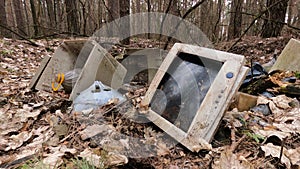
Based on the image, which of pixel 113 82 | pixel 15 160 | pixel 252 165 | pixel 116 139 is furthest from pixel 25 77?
pixel 252 165

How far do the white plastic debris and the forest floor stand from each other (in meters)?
0.14

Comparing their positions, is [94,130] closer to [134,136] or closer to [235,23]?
[134,136]

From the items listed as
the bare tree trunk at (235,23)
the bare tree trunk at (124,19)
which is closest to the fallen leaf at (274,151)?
the bare tree trunk at (124,19)

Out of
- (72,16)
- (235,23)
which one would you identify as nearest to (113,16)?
(72,16)

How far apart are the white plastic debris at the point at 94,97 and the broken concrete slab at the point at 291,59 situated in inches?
83.0

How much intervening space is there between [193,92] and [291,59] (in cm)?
191

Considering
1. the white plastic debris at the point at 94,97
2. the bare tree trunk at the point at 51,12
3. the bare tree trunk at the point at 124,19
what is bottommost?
the white plastic debris at the point at 94,97

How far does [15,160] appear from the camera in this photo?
1419 millimetres

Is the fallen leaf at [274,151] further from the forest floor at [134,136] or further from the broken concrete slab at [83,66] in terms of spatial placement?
the broken concrete slab at [83,66]

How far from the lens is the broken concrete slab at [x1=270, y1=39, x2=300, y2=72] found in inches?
107

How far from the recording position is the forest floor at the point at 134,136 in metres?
1.29

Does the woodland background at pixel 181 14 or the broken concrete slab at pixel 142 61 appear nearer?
the broken concrete slab at pixel 142 61

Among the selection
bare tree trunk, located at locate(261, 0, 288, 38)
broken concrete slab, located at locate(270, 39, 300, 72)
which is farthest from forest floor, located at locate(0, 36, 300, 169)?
bare tree trunk, located at locate(261, 0, 288, 38)

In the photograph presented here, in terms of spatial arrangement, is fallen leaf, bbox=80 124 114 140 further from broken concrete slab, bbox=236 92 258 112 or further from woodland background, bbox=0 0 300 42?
woodland background, bbox=0 0 300 42
